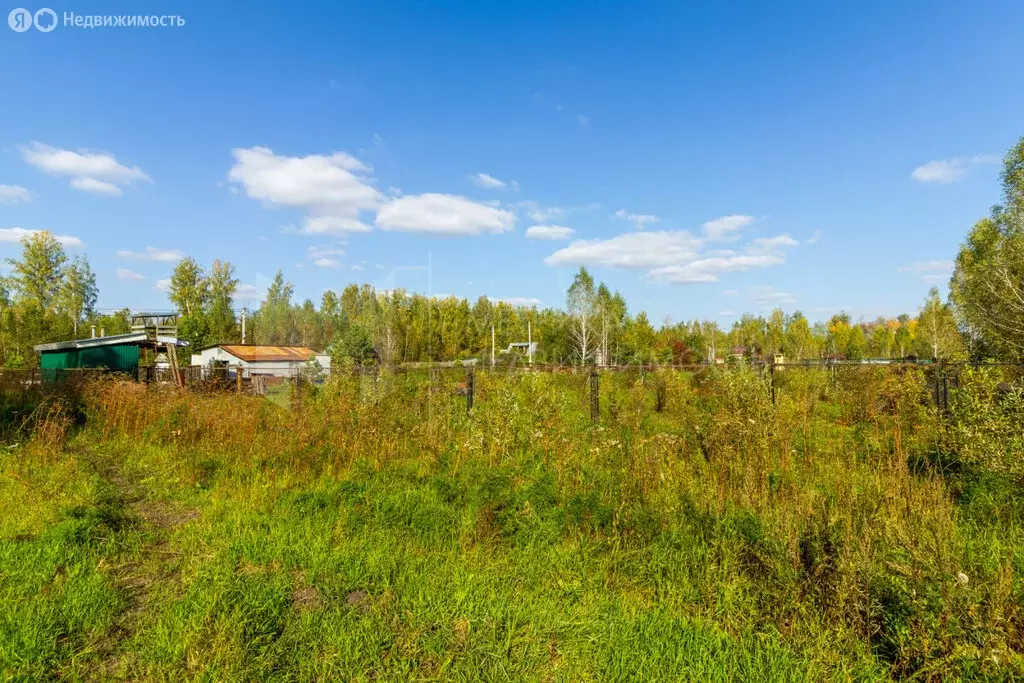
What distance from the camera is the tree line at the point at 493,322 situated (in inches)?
874

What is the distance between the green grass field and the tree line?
539 inches

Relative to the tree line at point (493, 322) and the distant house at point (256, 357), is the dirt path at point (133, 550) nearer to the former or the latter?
the tree line at point (493, 322)

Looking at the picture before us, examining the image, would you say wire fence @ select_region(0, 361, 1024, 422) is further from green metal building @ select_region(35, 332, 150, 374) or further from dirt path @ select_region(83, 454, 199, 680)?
green metal building @ select_region(35, 332, 150, 374)

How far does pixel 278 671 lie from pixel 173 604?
1170 millimetres

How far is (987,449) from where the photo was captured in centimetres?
512

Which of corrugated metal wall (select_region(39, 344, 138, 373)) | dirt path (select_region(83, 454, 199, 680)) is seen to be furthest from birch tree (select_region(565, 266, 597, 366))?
dirt path (select_region(83, 454, 199, 680))

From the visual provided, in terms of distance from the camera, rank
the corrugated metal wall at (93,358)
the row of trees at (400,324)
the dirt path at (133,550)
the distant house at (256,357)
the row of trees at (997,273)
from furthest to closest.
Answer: the row of trees at (400,324) → the distant house at (256,357) → the corrugated metal wall at (93,358) → the row of trees at (997,273) → the dirt path at (133,550)

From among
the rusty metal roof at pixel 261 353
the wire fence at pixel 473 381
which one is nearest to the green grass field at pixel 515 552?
the wire fence at pixel 473 381

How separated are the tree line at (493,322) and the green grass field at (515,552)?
44.9 feet

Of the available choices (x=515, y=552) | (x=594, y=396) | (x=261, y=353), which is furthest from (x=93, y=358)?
(x=515, y=552)

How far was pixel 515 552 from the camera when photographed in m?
4.06

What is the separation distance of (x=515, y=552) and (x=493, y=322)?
42.2 meters

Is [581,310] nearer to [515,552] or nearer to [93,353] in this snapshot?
[93,353]

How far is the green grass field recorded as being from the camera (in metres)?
2.75
